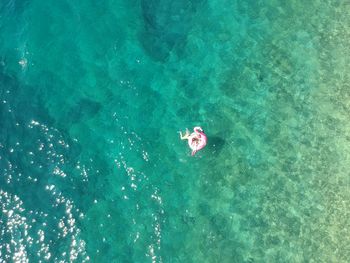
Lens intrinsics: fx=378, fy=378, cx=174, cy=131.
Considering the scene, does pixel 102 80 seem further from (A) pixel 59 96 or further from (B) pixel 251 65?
(B) pixel 251 65

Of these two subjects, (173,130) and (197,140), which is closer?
(197,140)

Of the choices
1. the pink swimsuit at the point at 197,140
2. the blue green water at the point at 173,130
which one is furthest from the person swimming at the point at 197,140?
the blue green water at the point at 173,130

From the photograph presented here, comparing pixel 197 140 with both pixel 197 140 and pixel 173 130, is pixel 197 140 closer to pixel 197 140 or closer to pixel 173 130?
pixel 197 140

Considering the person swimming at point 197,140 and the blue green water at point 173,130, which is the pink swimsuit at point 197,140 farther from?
the blue green water at point 173,130

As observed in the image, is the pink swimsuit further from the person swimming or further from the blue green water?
the blue green water

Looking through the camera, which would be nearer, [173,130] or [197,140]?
[197,140]

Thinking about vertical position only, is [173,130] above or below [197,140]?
A: below

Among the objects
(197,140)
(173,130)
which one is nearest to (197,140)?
(197,140)

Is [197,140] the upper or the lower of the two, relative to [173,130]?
upper
